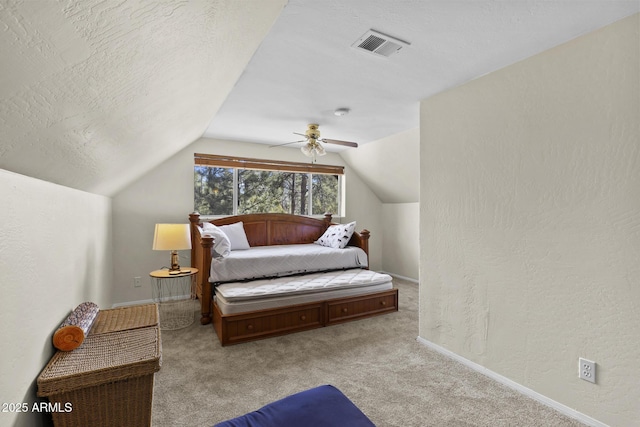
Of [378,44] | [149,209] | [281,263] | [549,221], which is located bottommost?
[281,263]

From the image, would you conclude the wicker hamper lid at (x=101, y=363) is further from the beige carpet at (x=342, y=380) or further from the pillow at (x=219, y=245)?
the pillow at (x=219, y=245)

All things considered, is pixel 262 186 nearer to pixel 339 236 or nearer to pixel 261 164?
pixel 261 164

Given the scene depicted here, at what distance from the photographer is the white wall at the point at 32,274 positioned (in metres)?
1.15

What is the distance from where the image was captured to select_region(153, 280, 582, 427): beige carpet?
5.92ft

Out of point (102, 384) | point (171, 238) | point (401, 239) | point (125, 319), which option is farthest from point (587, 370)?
point (401, 239)

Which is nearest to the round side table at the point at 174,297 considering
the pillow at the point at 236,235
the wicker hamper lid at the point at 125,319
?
the pillow at the point at 236,235

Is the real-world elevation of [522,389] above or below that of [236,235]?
below

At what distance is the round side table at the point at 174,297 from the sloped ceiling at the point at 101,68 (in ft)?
5.69

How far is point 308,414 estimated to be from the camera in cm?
122

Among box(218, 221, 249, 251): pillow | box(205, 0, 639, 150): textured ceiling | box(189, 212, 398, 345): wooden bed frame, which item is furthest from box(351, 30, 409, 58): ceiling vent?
box(218, 221, 249, 251): pillow

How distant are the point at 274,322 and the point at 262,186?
2524 millimetres

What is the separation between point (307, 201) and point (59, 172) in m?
3.85

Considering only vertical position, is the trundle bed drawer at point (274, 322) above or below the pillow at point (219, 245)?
below

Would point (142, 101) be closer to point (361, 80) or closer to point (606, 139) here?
point (361, 80)
